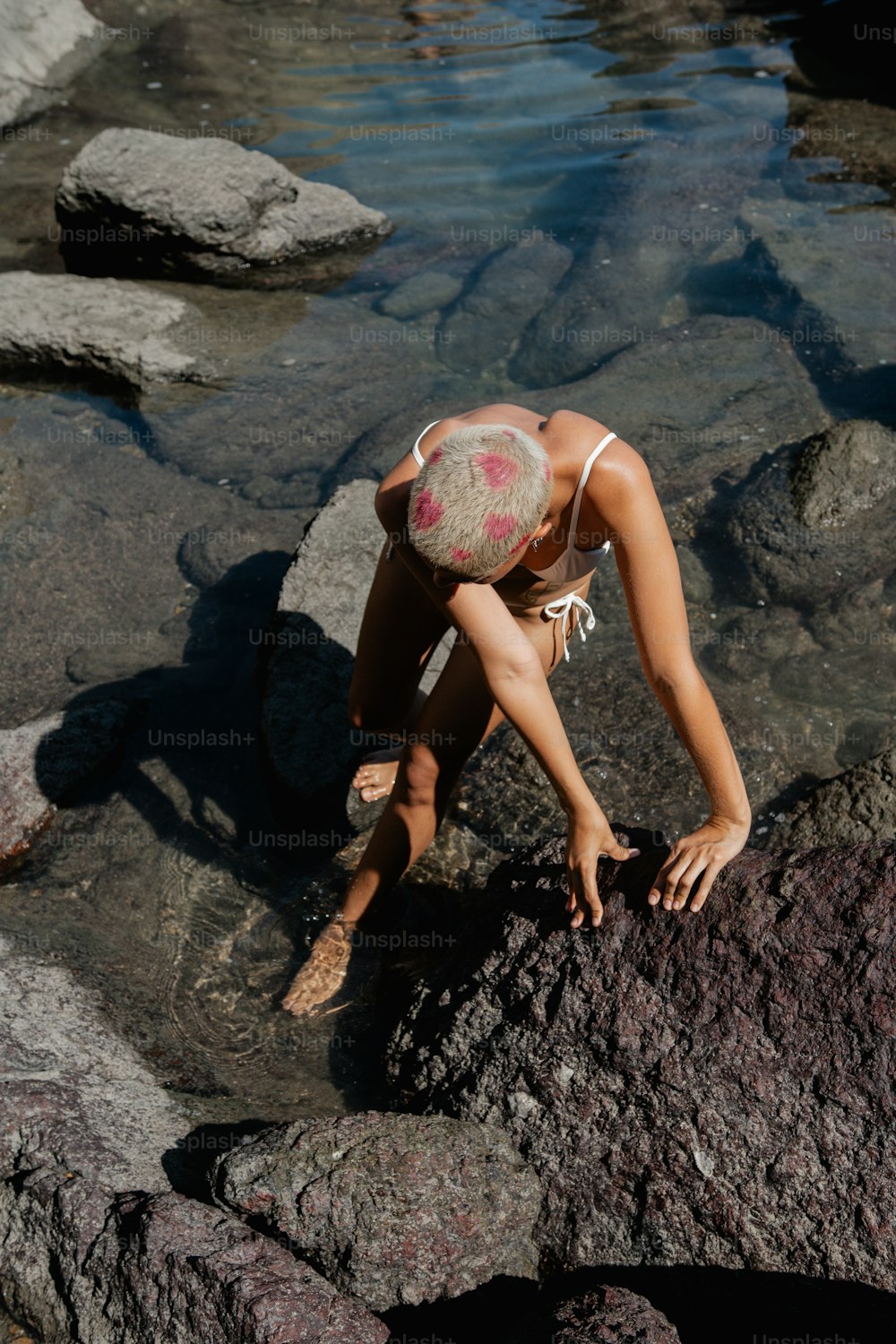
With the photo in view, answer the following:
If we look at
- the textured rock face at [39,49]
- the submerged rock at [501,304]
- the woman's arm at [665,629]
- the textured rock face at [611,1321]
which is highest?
the textured rock face at [39,49]

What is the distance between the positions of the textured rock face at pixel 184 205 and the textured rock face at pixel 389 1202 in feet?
21.4

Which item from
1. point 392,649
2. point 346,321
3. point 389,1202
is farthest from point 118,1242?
point 346,321

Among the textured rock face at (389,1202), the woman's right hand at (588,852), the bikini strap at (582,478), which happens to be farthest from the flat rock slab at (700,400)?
the textured rock face at (389,1202)

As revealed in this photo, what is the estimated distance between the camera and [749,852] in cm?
271

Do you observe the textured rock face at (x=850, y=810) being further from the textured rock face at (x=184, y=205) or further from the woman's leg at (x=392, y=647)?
the textured rock face at (x=184, y=205)

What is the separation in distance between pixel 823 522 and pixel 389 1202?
3945 millimetres

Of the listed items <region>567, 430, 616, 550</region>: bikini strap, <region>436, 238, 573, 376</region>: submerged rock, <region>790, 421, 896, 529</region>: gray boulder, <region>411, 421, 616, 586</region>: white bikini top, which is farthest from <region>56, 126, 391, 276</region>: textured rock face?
<region>567, 430, 616, 550</region>: bikini strap

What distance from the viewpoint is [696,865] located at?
2.63 metres

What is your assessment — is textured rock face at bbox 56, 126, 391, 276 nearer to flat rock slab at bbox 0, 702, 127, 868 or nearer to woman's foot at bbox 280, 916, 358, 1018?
flat rock slab at bbox 0, 702, 127, 868

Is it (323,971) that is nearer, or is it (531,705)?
(531,705)

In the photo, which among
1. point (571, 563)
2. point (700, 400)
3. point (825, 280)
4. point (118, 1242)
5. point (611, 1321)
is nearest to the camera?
point (611, 1321)

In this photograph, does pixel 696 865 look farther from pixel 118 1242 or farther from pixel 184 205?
pixel 184 205

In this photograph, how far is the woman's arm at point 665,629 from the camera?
2727 mm

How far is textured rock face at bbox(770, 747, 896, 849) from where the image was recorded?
3.79 m
